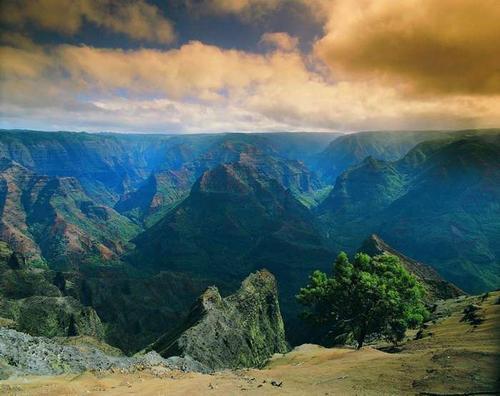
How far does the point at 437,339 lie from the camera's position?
4569cm

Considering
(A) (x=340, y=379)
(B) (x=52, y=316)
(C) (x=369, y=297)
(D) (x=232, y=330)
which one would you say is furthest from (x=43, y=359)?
(B) (x=52, y=316)

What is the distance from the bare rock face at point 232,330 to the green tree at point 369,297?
20878mm

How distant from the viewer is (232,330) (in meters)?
90.6

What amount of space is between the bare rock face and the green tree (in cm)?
2088

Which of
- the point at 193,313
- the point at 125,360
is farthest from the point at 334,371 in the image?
the point at 193,313

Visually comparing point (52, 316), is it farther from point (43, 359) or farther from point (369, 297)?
point (369, 297)

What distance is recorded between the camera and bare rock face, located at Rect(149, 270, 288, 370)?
243ft

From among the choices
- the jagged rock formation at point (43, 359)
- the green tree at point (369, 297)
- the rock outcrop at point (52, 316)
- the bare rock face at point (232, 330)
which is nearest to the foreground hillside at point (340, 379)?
the jagged rock formation at point (43, 359)

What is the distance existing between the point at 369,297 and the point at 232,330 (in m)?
47.7

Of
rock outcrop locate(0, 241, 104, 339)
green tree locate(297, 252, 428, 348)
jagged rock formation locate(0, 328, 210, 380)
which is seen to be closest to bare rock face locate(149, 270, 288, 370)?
green tree locate(297, 252, 428, 348)

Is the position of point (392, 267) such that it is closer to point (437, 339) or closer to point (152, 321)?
point (437, 339)

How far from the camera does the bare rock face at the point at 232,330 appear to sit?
243 feet

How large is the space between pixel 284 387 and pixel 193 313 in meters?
68.7

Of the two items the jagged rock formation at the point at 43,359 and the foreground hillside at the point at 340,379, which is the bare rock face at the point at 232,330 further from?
the foreground hillside at the point at 340,379
